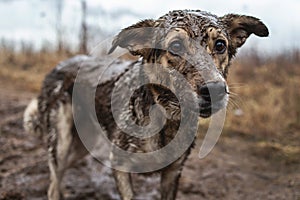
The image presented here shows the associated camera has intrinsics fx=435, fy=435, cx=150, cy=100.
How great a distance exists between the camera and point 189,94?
2.79m

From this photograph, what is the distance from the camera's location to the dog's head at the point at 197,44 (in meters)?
2.68

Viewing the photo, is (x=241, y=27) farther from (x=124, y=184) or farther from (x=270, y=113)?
(x=270, y=113)

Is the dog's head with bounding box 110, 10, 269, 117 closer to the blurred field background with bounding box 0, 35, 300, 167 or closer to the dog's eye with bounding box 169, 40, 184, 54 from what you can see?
the dog's eye with bounding box 169, 40, 184, 54

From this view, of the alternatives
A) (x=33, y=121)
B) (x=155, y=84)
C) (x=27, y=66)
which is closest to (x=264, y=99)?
(x=33, y=121)

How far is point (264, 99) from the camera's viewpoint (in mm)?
7461

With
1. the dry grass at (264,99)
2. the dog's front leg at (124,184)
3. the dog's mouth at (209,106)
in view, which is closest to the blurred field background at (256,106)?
the dry grass at (264,99)

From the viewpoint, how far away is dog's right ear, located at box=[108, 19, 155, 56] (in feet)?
10.3

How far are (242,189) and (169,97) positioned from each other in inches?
87.1

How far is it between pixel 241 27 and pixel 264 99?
4381mm

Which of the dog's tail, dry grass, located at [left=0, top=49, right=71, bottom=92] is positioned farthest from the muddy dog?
dry grass, located at [left=0, top=49, right=71, bottom=92]

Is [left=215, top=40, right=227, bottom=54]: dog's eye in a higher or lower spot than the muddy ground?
higher

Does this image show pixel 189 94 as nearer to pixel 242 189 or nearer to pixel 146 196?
pixel 146 196

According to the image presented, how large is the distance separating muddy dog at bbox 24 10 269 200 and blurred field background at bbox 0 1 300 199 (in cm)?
48

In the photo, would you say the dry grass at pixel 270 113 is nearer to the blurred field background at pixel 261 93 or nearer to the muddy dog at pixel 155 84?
the blurred field background at pixel 261 93
